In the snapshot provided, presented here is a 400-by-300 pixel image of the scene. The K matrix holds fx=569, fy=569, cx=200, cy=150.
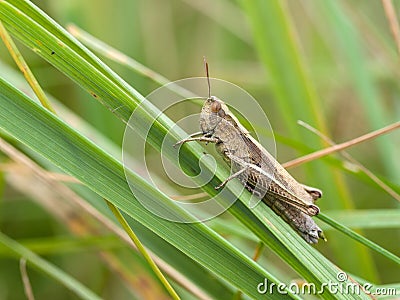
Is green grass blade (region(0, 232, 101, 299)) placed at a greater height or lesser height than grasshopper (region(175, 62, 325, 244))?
lesser

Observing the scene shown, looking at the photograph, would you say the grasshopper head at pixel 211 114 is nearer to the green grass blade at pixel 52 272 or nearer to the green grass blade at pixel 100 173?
the green grass blade at pixel 100 173

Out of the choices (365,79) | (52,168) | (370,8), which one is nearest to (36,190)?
(52,168)

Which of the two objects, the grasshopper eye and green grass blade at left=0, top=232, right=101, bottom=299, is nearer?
the grasshopper eye

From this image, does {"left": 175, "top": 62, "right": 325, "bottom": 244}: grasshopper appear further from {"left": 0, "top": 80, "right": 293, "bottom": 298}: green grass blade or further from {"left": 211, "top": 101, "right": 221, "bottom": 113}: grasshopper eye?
{"left": 0, "top": 80, "right": 293, "bottom": 298}: green grass blade

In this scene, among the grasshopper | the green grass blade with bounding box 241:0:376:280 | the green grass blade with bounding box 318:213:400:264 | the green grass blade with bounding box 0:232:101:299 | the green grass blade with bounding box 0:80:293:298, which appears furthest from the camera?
the green grass blade with bounding box 241:0:376:280

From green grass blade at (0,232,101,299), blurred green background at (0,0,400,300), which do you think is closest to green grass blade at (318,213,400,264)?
blurred green background at (0,0,400,300)

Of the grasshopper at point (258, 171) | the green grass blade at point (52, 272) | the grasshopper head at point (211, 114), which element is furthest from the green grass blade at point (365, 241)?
the green grass blade at point (52, 272)

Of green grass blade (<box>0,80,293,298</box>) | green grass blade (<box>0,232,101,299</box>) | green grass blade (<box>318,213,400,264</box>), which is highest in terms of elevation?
green grass blade (<box>318,213,400,264</box>)
